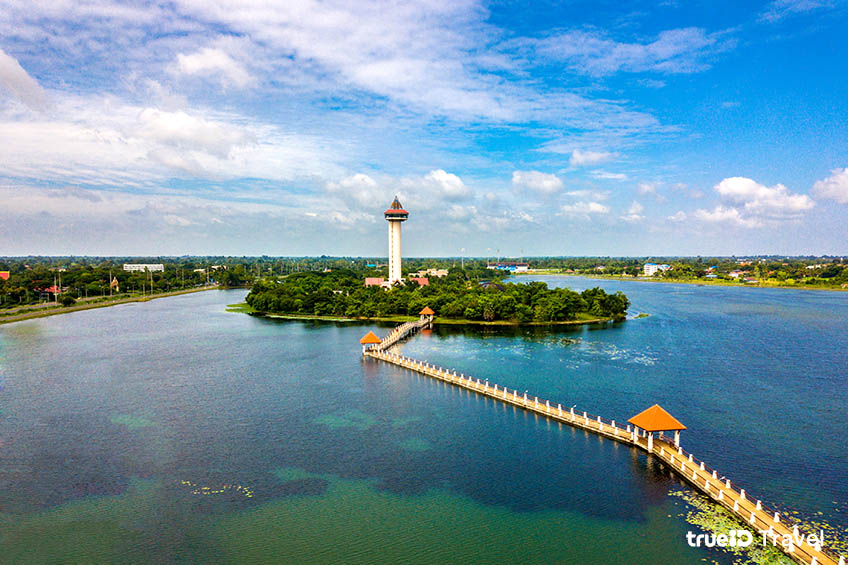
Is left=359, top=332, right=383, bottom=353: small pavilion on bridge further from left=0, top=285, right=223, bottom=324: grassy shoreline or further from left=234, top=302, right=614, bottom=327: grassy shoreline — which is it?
left=0, top=285, right=223, bottom=324: grassy shoreline

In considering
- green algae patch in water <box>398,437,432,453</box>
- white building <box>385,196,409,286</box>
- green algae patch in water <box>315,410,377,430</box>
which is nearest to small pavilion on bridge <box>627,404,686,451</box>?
green algae patch in water <box>398,437,432,453</box>

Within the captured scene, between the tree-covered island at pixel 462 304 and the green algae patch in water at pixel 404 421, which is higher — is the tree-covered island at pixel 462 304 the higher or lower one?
the higher one

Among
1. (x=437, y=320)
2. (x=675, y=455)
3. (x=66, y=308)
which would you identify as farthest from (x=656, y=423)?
(x=66, y=308)

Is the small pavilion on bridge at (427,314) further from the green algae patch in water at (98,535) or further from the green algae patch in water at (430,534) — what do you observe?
the green algae patch in water at (98,535)

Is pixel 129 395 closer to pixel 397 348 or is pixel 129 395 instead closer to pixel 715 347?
pixel 397 348

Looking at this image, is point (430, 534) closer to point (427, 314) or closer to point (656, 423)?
point (656, 423)

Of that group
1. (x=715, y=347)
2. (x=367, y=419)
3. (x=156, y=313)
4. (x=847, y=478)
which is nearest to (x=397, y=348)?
(x=367, y=419)

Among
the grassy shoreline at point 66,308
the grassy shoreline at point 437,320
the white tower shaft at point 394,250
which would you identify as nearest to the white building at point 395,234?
the white tower shaft at point 394,250
